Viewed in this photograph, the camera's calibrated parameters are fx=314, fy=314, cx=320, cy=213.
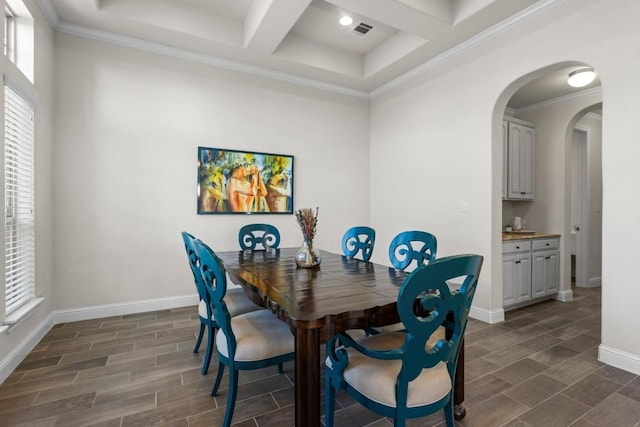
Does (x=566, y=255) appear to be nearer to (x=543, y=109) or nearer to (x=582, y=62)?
(x=543, y=109)

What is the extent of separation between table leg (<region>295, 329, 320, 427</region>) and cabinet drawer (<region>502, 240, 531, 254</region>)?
10.2 feet

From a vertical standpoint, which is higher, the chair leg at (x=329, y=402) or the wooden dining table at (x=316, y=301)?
the wooden dining table at (x=316, y=301)

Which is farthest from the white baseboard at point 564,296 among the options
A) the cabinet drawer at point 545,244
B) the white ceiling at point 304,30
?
the white ceiling at point 304,30

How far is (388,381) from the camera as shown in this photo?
4.23 feet

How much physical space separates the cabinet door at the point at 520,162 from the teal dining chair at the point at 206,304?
12.1ft

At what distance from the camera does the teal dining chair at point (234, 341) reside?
1.61 m

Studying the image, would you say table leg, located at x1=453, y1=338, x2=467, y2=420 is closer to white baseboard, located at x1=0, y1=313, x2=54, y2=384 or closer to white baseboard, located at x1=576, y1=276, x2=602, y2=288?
white baseboard, located at x1=0, y1=313, x2=54, y2=384

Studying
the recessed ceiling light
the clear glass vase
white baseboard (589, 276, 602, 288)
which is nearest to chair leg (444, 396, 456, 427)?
the clear glass vase

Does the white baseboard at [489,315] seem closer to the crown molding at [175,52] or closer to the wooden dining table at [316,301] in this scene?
the wooden dining table at [316,301]

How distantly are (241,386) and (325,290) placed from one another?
40.4 inches

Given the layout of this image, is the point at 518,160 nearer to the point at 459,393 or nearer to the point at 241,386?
the point at 459,393

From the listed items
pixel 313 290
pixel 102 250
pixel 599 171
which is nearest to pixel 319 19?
pixel 313 290

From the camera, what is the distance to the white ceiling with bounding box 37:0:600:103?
2.95 m

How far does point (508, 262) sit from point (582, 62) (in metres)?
2.08
